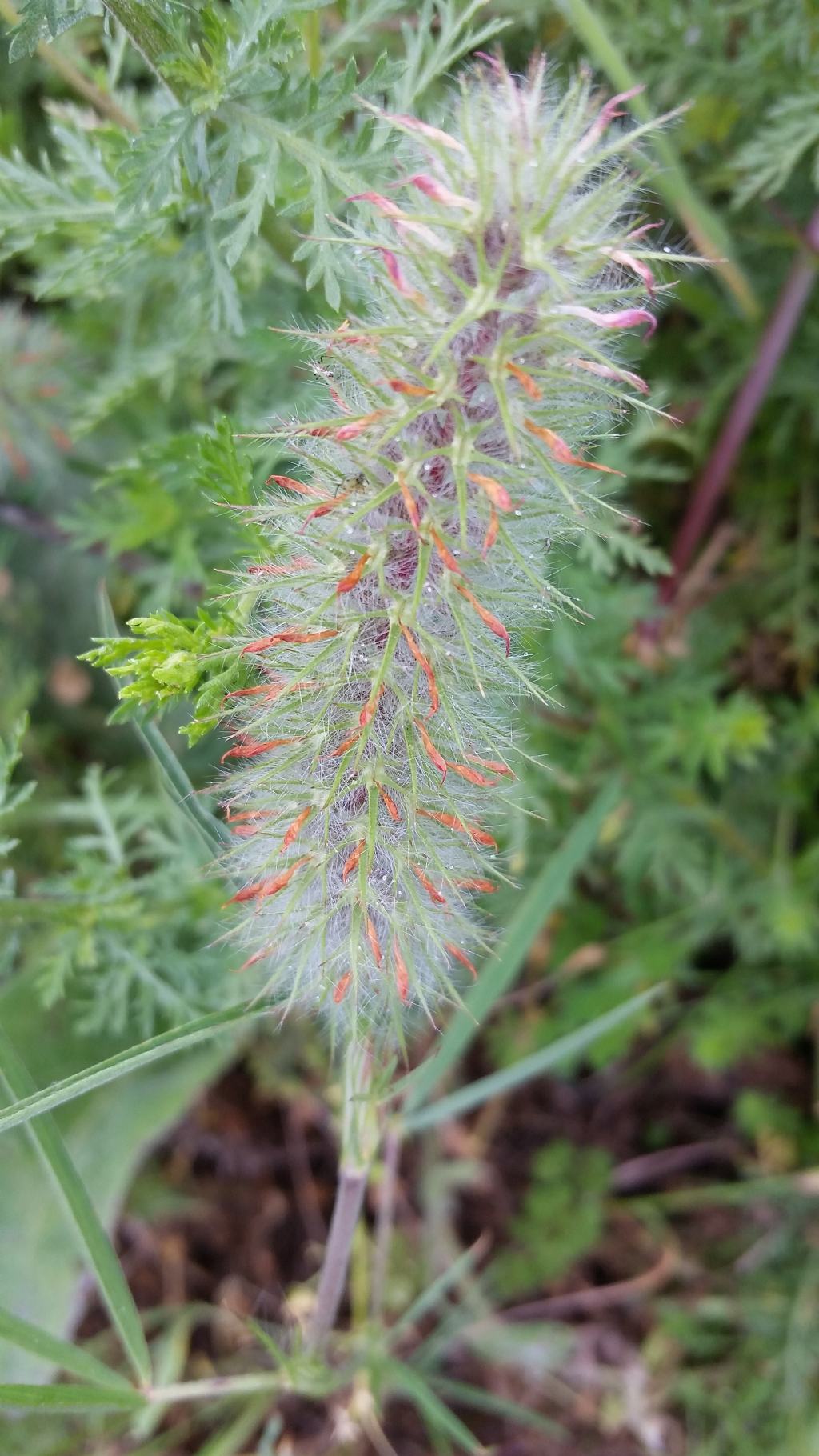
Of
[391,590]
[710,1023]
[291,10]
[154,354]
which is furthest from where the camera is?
[710,1023]

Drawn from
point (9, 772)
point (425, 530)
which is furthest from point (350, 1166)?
point (425, 530)

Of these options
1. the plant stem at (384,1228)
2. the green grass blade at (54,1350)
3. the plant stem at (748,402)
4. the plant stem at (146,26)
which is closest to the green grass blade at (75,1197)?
the green grass blade at (54,1350)

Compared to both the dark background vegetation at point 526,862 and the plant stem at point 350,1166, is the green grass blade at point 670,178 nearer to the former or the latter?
the dark background vegetation at point 526,862

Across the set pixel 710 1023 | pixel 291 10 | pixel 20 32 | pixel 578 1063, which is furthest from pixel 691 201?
pixel 578 1063

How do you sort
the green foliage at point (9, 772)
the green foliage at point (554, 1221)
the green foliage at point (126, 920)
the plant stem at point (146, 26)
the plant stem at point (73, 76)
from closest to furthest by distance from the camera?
1. the plant stem at point (146, 26)
2. the green foliage at point (9, 772)
3. the plant stem at point (73, 76)
4. the green foliage at point (126, 920)
5. the green foliage at point (554, 1221)

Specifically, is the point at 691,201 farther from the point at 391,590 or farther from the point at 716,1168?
the point at 716,1168

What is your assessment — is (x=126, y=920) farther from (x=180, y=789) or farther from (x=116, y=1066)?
(x=116, y=1066)

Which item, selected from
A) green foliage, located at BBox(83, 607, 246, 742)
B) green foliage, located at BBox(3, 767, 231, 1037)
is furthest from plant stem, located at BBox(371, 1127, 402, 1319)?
green foliage, located at BBox(83, 607, 246, 742)
